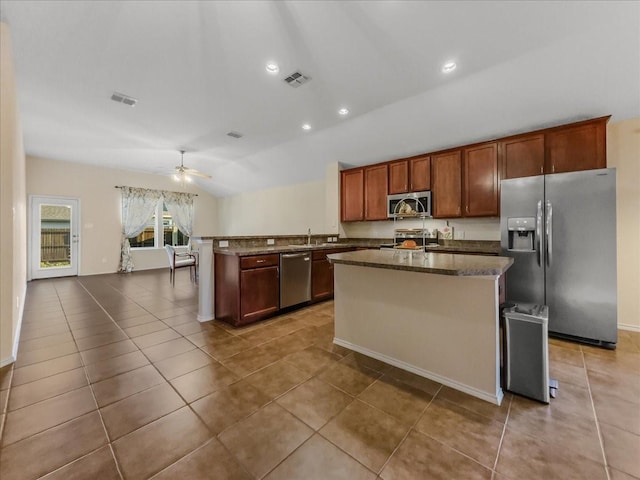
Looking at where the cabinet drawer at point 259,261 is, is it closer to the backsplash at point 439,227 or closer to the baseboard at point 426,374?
the baseboard at point 426,374

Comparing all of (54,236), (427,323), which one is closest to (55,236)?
(54,236)

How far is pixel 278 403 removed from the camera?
174cm

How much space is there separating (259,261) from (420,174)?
2.98m

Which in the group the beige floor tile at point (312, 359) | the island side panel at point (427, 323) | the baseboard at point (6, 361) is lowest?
the beige floor tile at point (312, 359)

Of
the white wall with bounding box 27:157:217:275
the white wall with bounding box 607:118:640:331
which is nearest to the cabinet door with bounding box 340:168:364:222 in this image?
the white wall with bounding box 607:118:640:331

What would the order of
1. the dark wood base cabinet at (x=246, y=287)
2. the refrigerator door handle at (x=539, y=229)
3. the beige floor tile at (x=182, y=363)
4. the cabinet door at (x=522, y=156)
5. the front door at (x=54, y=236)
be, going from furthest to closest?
the front door at (x=54, y=236), the cabinet door at (x=522, y=156), the dark wood base cabinet at (x=246, y=287), the refrigerator door handle at (x=539, y=229), the beige floor tile at (x=182, y=363)

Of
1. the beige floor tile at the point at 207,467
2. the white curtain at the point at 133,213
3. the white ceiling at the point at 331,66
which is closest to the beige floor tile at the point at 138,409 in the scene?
the beige floor tile at the point at 207,467

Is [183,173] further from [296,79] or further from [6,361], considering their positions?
[6,361]

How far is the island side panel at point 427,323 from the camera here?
1.78 metres

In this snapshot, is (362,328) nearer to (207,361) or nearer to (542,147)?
(207,361)

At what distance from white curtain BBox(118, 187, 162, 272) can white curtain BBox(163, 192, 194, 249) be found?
435 mm

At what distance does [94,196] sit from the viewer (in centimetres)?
682

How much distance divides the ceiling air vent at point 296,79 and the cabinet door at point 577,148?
304 cm

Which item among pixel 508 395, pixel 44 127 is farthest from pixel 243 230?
pixel 508 395
